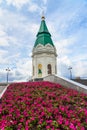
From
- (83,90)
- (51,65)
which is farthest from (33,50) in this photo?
(83,90)

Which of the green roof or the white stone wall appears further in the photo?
the green roof

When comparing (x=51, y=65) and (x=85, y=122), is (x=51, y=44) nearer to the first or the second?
(x=51, y=65)

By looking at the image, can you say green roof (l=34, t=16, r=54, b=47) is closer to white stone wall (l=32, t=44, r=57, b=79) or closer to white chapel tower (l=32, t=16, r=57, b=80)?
white chapel tower (l=32, t=16, r=57, b=80)

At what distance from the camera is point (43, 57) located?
3631cm

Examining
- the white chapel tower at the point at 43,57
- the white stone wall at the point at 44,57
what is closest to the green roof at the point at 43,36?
the white chapel tower at the point at 43,57

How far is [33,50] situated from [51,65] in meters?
5.02

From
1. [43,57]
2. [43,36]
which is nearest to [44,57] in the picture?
[43,57]

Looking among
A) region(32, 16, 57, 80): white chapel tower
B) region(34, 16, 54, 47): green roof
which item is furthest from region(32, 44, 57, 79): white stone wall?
region(34, 16, 54, 47): green roof

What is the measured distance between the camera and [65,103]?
6777mm

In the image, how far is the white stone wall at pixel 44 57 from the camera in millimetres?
36156

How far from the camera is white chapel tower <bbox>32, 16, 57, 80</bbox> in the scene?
36.1 m

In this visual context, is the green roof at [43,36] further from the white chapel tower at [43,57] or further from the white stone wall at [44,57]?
the white stone wall at [44,57]

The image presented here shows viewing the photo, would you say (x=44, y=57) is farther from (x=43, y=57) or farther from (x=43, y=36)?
(x=43, y=36)

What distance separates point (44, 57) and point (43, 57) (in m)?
0.21
